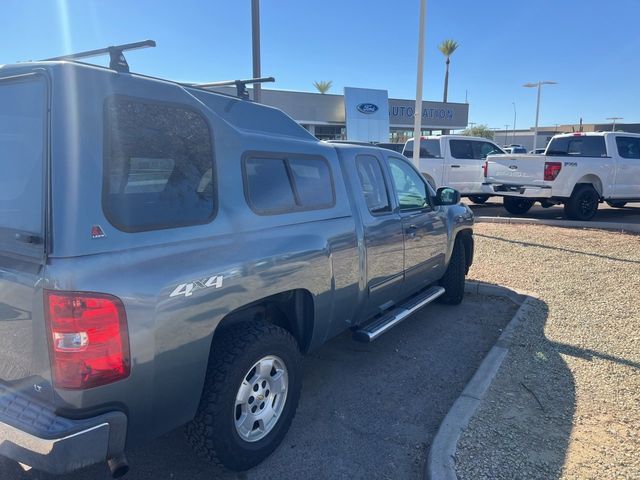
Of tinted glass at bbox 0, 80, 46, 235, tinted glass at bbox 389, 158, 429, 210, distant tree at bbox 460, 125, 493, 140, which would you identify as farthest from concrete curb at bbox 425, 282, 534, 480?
distant tree at bbox 460, 125, 493, 140

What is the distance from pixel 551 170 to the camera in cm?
1080

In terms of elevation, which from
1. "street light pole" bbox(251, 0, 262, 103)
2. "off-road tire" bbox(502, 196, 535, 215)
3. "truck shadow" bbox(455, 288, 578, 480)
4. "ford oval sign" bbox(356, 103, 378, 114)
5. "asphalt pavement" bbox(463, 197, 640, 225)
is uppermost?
"ford oval sign" bbox(356, 103, 378, 114)

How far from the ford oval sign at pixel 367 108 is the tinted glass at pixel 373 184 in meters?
25.7

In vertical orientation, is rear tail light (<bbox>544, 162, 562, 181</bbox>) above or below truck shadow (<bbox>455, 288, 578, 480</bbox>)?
above

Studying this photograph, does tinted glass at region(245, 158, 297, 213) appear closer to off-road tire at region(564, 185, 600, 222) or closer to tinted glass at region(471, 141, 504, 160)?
off-road tire at region(564, 185, 600, 222)

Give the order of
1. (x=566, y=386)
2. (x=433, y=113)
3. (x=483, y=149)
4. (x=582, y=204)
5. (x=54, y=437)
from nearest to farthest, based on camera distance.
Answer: (x=54, y=437) → (x=566, y=386) → (x=582, y=204) → (x=483, y=149) → (x=433, y=113)

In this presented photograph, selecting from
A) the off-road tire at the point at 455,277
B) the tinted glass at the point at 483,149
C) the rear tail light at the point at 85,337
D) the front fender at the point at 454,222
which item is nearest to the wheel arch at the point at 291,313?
the rear tail light at the point at 85,337

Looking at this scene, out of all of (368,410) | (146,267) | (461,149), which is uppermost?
(461,149)

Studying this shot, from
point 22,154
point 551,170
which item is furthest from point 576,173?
point 22,154

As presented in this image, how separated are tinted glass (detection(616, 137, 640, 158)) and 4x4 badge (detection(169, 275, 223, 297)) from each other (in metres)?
12.2

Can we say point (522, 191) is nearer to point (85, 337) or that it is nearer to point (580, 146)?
point (580, 146)

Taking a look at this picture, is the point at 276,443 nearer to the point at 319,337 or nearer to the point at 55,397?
the point at 319,337

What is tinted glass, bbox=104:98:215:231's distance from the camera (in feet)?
6.88

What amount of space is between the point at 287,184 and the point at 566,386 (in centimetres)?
263
